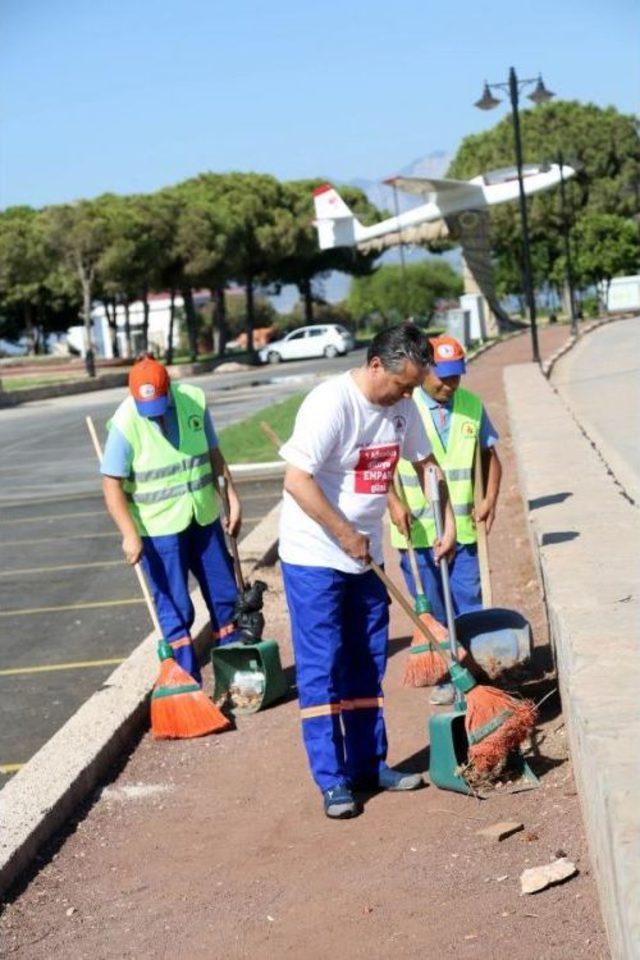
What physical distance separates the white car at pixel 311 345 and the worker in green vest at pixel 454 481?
6079 centimetres

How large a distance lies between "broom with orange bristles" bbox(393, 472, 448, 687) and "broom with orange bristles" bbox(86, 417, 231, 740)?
0.94 m

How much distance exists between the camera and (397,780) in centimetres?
602

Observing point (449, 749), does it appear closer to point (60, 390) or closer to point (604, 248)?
point (60, 390)

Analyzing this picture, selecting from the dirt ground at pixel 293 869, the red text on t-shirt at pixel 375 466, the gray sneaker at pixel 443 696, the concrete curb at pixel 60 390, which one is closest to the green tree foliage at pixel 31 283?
the concrete curb at pixel 60 390

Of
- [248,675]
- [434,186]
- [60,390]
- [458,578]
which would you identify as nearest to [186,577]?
[248,675]

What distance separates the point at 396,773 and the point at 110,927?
140 centimetres

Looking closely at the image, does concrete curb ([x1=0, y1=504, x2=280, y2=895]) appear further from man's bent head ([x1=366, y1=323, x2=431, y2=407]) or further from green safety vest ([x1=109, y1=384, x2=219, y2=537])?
man's bent head ([x1=366, y1=323, x2=431, y2=407])

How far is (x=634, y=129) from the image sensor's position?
3238 inches

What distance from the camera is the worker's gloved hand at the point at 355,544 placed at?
5566 millimetres

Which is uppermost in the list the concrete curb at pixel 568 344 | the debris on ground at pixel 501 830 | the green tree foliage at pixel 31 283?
the green tree foliage at pixel 31 283

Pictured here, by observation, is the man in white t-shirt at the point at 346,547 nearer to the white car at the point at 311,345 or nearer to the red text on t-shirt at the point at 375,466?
the red text on t-shirt at the point at 375,466

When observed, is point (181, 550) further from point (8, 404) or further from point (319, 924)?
point (8, 404)

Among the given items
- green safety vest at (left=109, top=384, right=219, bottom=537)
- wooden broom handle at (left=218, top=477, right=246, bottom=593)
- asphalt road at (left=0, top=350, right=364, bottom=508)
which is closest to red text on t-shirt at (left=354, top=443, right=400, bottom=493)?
green safety vest at (left=109, top=384, right=219, bottom=537)

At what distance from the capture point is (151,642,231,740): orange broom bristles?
734cm
